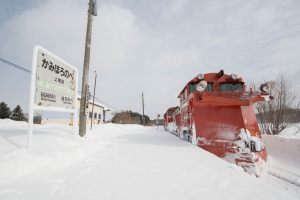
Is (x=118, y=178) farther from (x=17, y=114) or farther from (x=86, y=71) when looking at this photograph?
(x=17, y=114)

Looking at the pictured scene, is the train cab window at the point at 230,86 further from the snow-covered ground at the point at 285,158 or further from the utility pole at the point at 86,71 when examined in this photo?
the utility pole at the point at 86,71

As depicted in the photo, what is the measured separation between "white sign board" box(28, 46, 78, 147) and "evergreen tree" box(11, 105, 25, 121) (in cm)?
4326

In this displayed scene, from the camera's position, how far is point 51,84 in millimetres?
5473

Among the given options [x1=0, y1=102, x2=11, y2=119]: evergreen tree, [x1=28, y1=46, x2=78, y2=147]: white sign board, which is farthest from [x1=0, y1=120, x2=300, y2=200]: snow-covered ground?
[x1=0, y1=102, x2=11, y2=119]: evergreen tree

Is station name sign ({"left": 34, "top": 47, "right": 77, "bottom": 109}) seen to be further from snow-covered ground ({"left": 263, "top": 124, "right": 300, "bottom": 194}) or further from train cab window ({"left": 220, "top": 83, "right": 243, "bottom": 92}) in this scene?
snow-covered ground ({"left": 263, "top": 124, "right": 300, "bottom": 194})

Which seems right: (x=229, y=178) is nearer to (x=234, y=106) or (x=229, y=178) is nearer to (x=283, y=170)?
(x=234, y=106)

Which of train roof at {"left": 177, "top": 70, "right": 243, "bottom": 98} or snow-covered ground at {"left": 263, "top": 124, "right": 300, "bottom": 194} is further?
train roof at {"left": 177, "top": 70, "right": 243, "bottom": 98}

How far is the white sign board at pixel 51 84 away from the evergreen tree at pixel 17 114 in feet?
142

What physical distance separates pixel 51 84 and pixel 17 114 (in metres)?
45.9

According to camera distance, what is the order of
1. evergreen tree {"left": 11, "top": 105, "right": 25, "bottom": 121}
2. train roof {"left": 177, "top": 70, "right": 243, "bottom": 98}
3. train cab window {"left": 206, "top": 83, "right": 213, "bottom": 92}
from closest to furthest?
train cab window {"left": 206, "top": 83, "right": 213, "bottom": 92}, train roof {"left": 177, "top": 70, "right": 243, "bottom": 98}, evergreen tree {"left": 11, "top": 105, "right": 25, "bottom": 121}

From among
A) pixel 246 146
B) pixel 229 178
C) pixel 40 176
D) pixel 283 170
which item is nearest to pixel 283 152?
pixel 283 170

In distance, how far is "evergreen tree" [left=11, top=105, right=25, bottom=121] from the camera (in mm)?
42766

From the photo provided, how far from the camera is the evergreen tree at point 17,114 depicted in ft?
140

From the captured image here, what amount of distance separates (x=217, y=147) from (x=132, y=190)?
4.46 meters
